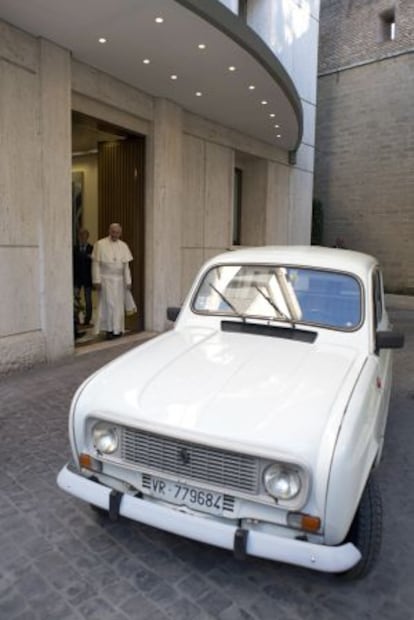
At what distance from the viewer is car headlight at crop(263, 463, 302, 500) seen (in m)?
2.36

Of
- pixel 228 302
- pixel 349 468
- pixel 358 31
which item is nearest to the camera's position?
pixel 349 468

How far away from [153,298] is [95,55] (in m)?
4.10

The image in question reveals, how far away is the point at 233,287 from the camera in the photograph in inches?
158

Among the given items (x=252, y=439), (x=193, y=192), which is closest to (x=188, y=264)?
(x=193, y=192)

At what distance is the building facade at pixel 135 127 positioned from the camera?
6254 mm

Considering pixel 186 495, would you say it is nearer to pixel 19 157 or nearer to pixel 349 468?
pixel 349 468

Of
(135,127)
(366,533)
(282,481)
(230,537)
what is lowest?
(366,533)

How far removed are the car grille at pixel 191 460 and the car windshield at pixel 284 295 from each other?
1414 mm

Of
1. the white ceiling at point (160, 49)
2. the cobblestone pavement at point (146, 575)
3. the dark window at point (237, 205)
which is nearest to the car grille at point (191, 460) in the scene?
the cobblestone pavement at point (146, 575)

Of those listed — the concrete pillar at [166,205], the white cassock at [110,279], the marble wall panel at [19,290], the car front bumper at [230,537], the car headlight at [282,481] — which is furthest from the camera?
the concrete pillar at [166,205]

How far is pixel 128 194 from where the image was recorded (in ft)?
31.2

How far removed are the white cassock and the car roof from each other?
173 inches

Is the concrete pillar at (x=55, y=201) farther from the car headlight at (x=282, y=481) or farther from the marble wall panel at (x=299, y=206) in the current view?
the marble wall panel at (x=299, y=206)

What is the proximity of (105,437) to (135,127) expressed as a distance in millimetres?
7180
